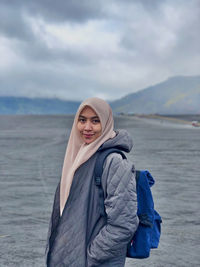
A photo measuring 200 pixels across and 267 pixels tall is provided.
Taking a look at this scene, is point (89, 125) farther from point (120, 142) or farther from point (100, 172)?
point (100, 172)

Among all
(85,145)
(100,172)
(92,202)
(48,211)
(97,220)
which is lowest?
(48,211)

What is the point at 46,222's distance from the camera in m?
8.20

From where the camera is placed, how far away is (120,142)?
3.17 m

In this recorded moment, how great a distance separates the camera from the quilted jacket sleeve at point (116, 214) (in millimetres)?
2992

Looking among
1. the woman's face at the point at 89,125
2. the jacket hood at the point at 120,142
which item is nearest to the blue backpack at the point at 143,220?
the jacket hood at the point at 120,142

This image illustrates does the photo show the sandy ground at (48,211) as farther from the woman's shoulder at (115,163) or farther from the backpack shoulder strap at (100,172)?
the woman's shoulder at (115,163)

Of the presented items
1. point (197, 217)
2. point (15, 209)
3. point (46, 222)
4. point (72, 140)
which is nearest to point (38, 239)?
point (46, 222)

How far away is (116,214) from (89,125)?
598 mm

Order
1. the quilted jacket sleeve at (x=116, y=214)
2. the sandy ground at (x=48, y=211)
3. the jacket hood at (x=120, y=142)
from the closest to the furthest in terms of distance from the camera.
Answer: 1. the quilted jacket sleeve at (x=116, y=214)
2. the jacket hood at (x=120, y=142)
3. the sandy ground at (x=48, y=211)

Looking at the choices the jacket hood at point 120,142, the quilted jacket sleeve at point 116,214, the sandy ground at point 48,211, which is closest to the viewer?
the quilted jacket sleeve at point 116,214

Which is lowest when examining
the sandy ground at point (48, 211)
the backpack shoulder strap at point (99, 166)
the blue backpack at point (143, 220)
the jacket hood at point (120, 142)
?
the sandy ground at point (48, 211)

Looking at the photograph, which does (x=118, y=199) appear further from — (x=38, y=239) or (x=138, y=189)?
(x=38, y=239)

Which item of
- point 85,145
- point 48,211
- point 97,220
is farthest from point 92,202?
point 48,211

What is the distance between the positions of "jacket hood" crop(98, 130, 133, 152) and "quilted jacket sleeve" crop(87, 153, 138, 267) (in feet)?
0.45
